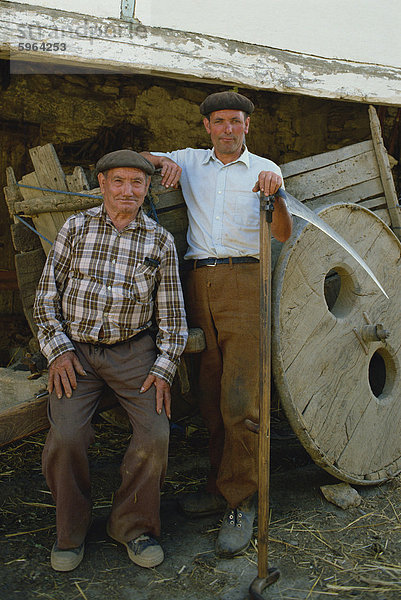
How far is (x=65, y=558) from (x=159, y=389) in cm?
84

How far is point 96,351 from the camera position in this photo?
262 cm

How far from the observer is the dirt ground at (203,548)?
91.6 inches

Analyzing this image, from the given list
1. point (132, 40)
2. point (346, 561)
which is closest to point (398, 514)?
point (346, 561)

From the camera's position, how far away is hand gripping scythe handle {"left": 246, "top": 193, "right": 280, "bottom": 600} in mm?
2258

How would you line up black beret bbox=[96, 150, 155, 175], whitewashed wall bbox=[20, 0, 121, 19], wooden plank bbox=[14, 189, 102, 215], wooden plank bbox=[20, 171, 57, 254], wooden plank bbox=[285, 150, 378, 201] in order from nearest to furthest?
black beret bbox=[96, 150, 155, 175], wooden plank bbox=[14, 189, 102, 215], wooden plank bbox=[20, 171, 57, 254], whitewashed wall bbox=[20, 0, 121, 19], wooden plank bbox=[285, 150, 378, 201]

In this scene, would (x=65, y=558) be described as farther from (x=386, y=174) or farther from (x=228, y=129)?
(x=386, y=174)

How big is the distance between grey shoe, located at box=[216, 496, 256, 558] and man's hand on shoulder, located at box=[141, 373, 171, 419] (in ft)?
2.15

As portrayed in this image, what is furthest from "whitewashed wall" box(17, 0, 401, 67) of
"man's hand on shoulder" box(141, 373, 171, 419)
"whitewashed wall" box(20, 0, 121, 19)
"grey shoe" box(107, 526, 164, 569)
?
"grey shoe" box(107, 526, 164, 569)

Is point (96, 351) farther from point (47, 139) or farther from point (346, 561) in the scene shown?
point (47, 139)

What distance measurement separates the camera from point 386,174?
3.63m

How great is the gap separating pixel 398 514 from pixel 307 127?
417cm

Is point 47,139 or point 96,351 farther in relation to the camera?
point 47,139

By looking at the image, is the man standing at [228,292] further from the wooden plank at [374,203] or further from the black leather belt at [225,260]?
the wooden plank at [374,203]

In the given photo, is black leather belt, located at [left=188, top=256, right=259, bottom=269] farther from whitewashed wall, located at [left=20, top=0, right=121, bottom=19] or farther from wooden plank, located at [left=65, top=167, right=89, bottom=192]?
whitewashed wall, located at [left=20, top=0, right=121, bottom=19]
